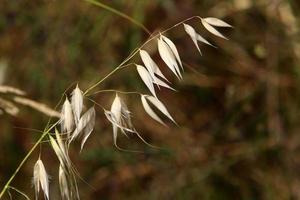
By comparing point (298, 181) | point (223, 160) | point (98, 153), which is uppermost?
point (98, 153)

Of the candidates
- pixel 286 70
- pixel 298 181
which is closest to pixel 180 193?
pixel 298 181

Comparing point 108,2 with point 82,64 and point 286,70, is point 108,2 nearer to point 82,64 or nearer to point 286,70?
point 82,64

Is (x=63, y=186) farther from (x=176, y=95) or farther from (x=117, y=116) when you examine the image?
(x=176, y=95)

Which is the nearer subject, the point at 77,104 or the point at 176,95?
the point at 77,104

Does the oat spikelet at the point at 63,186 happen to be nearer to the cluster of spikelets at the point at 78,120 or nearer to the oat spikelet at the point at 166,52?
the cluster of spikelets at the point at 78,120

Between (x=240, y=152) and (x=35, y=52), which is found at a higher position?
(x=35, y=52)

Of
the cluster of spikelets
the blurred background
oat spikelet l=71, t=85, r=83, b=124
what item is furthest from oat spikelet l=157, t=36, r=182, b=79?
the blurred background

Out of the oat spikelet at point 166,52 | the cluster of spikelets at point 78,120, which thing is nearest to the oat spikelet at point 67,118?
the cluster of spikelets at point 78,120

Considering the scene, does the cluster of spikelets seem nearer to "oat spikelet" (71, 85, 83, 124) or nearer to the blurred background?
"oat spikelet" (71, 85, 83, 124)

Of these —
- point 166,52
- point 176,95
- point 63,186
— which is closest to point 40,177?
point 63,186

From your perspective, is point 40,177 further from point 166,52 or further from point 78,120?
point 166,52
